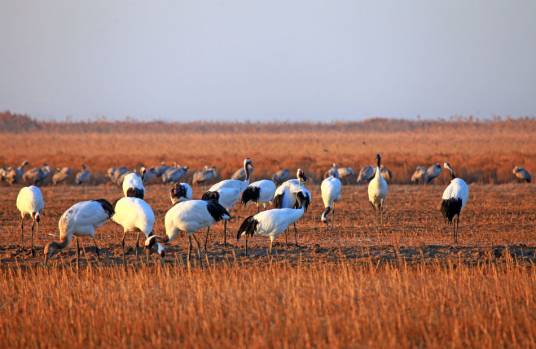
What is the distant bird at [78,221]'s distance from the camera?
451 inches

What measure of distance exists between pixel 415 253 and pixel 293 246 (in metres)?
1.94

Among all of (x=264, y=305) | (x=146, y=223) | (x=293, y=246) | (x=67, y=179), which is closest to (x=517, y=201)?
(x=293, y=246)

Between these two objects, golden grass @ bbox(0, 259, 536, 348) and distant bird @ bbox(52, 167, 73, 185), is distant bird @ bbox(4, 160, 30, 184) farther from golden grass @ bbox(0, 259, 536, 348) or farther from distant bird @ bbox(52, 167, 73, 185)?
golden grass @ bbox(0, 259, 536, 348)

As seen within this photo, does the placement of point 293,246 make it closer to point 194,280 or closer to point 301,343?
point 194,280

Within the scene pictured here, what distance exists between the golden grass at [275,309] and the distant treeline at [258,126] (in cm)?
8097

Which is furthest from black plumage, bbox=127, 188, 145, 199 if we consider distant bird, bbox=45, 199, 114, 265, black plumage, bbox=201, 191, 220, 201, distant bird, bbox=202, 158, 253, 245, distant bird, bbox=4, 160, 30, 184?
distant bird, bbox=4, 160, 30, 184

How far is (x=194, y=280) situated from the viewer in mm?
9711

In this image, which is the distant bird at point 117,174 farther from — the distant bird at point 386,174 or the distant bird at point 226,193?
the distant bird at point 226,193

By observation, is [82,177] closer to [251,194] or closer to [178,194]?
[178,194]

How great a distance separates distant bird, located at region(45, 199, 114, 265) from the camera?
11.4 meters

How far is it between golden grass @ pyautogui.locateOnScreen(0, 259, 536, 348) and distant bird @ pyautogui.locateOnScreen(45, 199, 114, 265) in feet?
4.08

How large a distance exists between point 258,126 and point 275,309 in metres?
90.0

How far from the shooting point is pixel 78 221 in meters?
11.5

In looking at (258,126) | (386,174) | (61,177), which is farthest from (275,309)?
(258,126)
